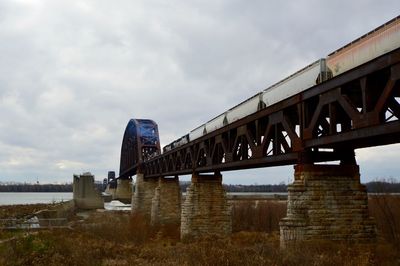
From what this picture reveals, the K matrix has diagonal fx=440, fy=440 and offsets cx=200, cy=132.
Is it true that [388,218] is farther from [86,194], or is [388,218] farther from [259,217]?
[86,194]

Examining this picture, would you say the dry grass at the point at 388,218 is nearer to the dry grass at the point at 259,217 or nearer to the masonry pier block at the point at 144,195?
the dry grass at the point at 259,217

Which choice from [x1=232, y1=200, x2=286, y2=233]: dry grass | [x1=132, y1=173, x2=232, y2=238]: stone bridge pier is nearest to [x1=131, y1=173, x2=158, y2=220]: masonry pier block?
[x1=232, y1=200, x2=286, y2=233]: dry grass

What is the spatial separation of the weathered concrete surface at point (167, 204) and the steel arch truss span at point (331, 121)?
25.0 m

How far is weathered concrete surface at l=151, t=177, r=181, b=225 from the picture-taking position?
167 ft

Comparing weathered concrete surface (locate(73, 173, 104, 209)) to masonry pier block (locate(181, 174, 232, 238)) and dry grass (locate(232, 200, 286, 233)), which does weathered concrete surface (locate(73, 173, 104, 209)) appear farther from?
masonry pier block (locate(181, 174, 232, 238))

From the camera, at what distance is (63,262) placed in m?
16.8

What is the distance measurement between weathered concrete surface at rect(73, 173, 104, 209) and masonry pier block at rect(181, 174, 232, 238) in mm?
55688

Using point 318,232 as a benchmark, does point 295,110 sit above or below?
above

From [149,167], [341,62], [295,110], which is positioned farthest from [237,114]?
[149,167]

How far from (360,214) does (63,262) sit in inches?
459

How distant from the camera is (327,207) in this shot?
55.4ft

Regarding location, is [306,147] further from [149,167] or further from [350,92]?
[149,167]

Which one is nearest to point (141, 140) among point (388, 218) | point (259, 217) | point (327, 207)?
point (259, 217)

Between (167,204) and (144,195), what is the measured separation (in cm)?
1641
